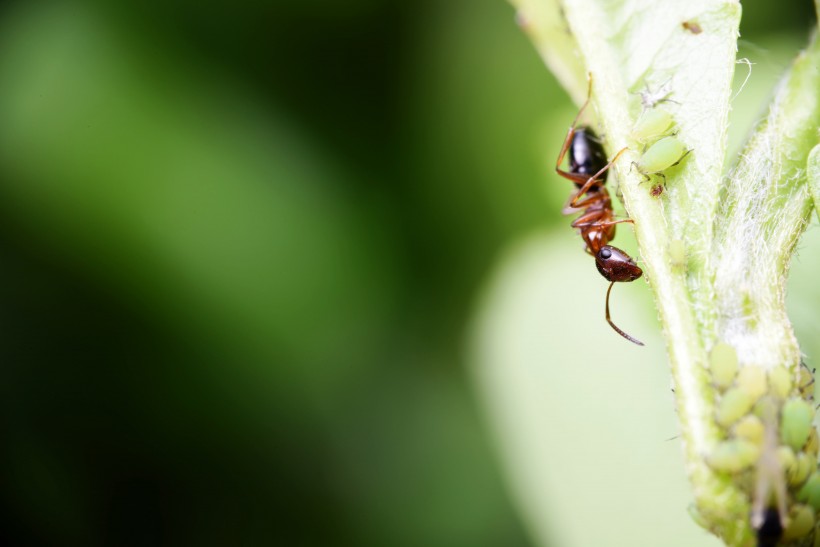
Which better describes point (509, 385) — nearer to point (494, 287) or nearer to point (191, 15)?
point (494, 287)

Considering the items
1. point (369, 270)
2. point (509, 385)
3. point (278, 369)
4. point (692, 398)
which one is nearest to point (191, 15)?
point (369, 270)

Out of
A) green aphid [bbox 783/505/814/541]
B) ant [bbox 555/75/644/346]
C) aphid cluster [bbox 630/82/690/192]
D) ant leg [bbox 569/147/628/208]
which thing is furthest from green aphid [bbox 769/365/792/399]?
ant [bbox 555/75/644/346]

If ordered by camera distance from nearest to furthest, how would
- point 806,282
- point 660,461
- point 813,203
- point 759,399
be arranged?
point 759,399
point 813,203
point 806,282
point 660,461

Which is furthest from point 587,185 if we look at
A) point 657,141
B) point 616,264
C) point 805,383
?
point 805,383

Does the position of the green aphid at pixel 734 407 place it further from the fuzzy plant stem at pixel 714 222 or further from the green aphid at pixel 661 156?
the green aphid at pixel 661 156

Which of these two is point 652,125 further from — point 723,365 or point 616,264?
point 616,264

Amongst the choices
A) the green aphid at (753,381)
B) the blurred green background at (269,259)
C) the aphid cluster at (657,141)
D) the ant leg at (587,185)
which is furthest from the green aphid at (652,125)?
the blurred green background at (269,259)
